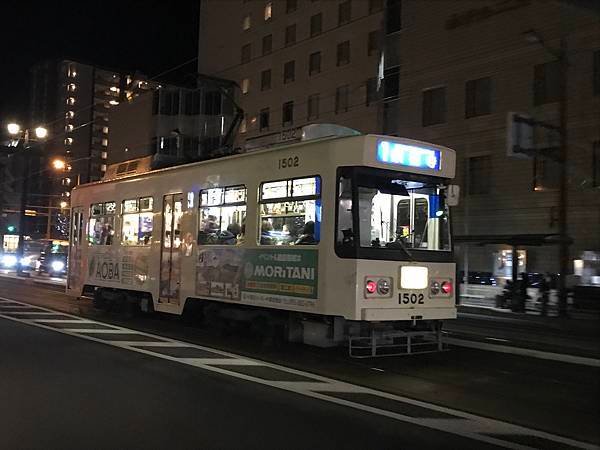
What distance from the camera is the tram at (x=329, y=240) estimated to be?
8.84 metres

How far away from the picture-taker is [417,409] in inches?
265

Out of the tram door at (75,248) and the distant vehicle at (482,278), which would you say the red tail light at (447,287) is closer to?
the tram door at (75,248)

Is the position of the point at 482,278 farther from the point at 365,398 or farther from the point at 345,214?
the point at 365,398

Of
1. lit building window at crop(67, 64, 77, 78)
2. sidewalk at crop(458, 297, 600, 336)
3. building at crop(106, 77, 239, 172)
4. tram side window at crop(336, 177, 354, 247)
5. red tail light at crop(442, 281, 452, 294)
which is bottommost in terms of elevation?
sidewalk at crop(458, 297, 600, 336)

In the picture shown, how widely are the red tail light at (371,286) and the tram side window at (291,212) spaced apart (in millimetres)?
1007

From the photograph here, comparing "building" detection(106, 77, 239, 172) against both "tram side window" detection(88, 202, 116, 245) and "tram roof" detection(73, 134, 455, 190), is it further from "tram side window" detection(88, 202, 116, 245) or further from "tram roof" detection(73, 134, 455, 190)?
"tram roof" detection(73, 134, 455, 190)

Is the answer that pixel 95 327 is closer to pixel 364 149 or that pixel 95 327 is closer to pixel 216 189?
pixel 216 189

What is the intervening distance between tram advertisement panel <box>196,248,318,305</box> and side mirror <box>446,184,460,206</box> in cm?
231

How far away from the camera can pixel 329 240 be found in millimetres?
8938

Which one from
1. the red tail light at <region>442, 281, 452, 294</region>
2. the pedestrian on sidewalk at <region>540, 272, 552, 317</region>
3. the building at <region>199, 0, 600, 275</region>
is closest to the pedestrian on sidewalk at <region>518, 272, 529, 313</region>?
the pedestrian on sidewalk at <region>540, 272, 552, 317</region>

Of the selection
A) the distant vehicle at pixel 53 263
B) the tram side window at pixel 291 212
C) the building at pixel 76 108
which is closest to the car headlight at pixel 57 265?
the distant vehicle at pixel 53 263

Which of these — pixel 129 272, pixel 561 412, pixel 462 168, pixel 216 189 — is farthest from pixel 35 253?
pixel 561 412

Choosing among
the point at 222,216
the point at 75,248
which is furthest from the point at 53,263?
the point at 222,216

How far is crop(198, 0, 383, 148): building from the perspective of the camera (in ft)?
123
